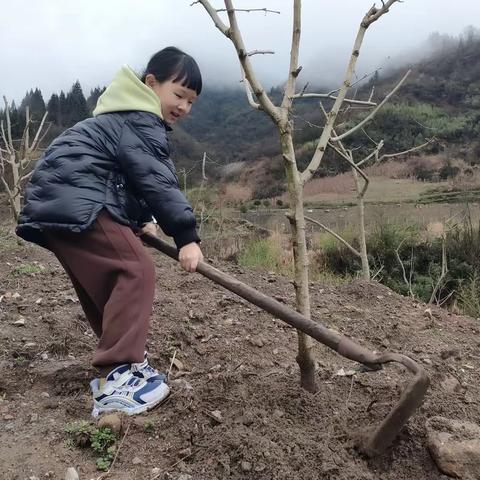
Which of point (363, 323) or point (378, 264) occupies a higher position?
point (363, 323)

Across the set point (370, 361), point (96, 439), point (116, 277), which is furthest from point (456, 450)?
point (116, 277)

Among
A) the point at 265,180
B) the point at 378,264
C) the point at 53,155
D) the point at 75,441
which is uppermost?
the point at 53,155

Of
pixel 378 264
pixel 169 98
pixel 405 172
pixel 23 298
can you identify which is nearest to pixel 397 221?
pixel 378 264

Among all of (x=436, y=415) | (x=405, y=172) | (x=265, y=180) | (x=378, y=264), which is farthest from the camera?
(x=265, y=180)

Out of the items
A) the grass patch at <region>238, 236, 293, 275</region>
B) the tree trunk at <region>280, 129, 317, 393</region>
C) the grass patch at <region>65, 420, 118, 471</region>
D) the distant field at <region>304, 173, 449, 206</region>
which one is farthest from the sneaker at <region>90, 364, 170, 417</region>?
the distant field at <region>304, 173, 449, 206</region>

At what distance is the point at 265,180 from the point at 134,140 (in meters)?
18.5

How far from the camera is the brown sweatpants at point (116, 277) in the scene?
2.04 meters

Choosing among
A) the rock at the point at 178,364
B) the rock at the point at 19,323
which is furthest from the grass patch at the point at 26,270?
the rock at the point at 178,364

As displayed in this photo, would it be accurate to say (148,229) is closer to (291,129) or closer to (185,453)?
(291,129)

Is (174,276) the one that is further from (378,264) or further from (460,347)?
(378,264)

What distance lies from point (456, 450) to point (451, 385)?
0.61 m

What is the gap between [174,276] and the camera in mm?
4070

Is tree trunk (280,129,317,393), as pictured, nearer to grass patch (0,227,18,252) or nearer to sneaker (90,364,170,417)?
sneaker (90,364,170,417)

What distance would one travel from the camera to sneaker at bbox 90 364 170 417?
208cm
